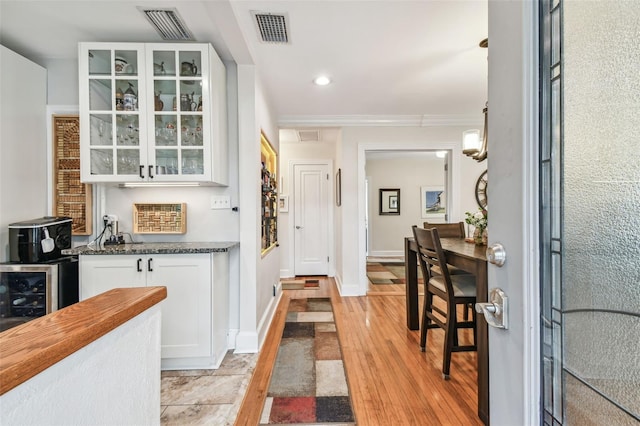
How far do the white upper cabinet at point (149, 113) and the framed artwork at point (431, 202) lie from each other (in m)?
6.01

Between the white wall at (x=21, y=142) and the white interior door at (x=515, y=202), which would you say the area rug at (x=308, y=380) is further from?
the white wall at (x=21, y=142)

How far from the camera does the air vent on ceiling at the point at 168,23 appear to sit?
1839 mm

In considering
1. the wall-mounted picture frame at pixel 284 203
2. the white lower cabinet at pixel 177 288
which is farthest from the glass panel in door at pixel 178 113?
the wall-mounted picture frame at pixel 284 203

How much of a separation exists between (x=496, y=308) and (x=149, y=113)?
7.69 ft

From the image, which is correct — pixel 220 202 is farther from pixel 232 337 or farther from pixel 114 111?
pixel 232 337

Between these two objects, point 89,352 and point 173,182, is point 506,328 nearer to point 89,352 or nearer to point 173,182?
point 89,352

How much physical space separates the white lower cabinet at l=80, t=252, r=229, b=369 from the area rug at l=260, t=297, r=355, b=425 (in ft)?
1.84

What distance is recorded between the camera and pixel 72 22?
1959 millimetres

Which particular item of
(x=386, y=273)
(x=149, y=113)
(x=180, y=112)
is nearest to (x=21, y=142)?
(x=149, y=113)

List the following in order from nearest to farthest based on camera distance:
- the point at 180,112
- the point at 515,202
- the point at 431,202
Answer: the point at 515,202, the point at 180,112, the point at 431,202

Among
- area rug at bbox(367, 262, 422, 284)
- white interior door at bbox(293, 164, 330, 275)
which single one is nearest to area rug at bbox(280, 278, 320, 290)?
white interior door at bbox(293, 164, 330, 275)

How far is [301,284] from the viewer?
4.42 metres

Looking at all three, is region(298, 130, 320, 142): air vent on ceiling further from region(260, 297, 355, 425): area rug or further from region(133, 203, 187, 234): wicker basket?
region(260, 297, 355, 425): area rug

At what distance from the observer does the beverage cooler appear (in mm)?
1846
